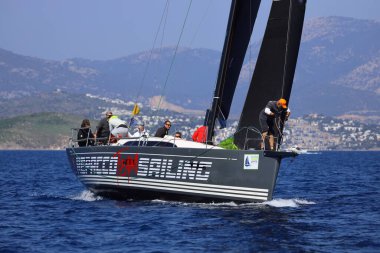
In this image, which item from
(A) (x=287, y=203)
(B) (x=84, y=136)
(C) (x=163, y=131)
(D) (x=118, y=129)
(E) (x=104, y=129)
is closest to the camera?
(A) (x=287, y=203)

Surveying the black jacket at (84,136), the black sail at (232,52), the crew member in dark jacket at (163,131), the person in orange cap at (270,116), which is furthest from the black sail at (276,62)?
the black jacket at (84,136)

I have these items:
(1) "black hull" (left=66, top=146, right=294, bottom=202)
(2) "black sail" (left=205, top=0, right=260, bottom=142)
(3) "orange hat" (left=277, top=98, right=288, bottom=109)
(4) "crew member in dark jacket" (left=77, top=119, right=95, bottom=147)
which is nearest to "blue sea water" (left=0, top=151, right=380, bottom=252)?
(1) "black hull" (left=66, top=146, right=294, bottom=202)

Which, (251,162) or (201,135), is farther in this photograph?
(201,135)

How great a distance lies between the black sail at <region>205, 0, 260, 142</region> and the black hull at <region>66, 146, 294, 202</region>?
171 centimetres

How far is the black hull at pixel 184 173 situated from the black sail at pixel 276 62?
1.00m

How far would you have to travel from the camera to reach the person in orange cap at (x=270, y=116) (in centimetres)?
2253

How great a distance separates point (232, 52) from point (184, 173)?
13.2 feet

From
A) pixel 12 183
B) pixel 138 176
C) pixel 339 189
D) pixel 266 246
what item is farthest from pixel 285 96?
pixel 12 183

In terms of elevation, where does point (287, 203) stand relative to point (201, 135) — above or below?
below

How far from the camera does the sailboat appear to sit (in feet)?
73.2

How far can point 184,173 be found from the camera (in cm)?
2341

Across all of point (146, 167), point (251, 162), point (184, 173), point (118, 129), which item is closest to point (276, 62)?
point (251, 162)

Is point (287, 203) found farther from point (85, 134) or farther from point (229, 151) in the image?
point (85, 134)

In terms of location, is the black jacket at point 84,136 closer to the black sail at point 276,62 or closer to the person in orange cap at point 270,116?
the black sail at point 276,62
